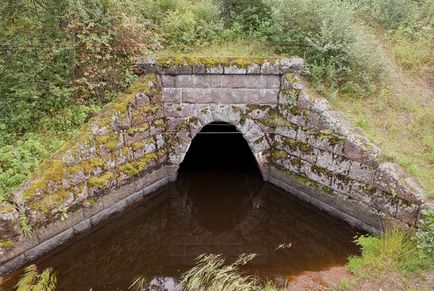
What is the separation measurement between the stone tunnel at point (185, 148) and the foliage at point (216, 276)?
2388mm

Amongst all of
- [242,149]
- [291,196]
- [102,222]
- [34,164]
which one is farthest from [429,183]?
[34,164]

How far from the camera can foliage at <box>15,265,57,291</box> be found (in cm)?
588

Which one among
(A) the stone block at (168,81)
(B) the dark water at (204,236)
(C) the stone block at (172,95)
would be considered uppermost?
(A) the stone block at (168,81)

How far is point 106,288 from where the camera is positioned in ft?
22.1

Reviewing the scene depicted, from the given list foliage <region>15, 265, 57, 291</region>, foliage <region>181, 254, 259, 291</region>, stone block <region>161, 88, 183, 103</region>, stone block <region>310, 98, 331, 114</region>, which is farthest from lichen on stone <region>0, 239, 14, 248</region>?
stone block <region>310, 98, 331, 114</region>

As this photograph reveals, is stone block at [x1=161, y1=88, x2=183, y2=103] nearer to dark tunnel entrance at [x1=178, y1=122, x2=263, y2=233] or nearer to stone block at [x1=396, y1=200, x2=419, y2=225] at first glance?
dark tunnel entrance at [x1=178, y1=122, x2=263, y2=233]

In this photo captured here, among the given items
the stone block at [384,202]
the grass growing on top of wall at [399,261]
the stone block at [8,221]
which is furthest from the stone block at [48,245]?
the stone block at [384,202]

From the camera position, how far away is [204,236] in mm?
8250

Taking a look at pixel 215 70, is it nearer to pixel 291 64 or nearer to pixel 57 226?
pixel 291 64

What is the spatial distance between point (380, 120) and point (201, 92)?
159 inches

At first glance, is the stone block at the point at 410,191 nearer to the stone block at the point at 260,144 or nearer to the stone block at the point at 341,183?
the stone block at the point at 341,183

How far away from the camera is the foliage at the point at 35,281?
5.88 m

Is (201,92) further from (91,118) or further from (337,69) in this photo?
(337,69)

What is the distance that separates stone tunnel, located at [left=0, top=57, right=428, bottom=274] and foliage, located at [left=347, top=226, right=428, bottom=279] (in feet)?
1.75
